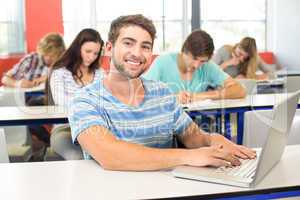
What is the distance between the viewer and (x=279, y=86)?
4.85 metres

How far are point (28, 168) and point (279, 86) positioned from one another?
3.78 m

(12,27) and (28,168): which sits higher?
(12,27)

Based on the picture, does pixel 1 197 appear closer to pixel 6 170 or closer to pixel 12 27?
pixel 6 170

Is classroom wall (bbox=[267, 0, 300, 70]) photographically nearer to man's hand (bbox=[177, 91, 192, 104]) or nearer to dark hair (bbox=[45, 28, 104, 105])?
man's hand (bbox=[177, 91, 192, 104])

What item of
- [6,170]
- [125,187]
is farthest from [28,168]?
[125,187]

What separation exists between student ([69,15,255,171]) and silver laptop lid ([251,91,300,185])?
134mm

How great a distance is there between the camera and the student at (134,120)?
1.50m

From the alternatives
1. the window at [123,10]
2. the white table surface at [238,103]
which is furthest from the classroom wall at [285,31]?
the white table surface at [238,103]

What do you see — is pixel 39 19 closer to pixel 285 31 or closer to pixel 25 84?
pixel 25 84

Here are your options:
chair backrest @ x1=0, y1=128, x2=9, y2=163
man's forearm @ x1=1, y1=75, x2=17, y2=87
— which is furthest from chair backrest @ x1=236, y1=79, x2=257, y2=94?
man's forearm @ x1=1, y1=75, x2=17, y2=87

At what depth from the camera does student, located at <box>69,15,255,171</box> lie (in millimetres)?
1499

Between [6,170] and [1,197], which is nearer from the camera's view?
[1,197]

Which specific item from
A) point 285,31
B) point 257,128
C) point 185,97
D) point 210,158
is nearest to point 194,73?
point 185,97

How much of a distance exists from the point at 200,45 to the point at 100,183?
1.88 meters
